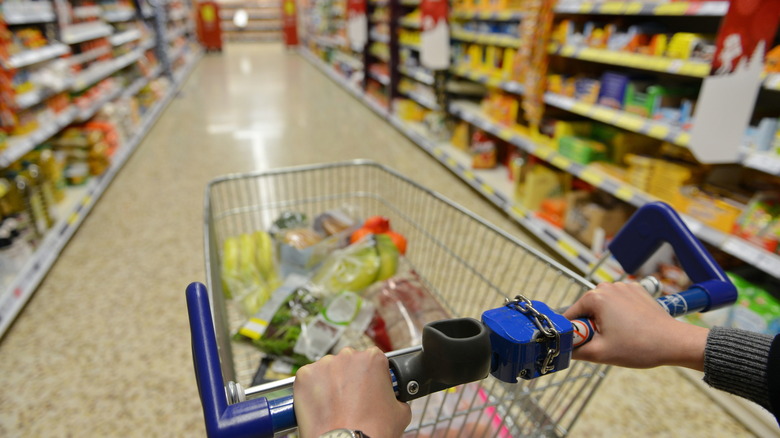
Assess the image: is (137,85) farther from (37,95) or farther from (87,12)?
(37,95)

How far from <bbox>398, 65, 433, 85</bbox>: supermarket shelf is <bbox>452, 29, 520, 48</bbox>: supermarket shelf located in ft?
1.74

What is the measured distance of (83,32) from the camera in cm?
414

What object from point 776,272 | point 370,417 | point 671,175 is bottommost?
point 776,272

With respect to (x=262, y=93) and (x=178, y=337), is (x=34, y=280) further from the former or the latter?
(x=262, y=93)

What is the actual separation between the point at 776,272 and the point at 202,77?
968 centimetres

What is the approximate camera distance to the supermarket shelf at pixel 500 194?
8.20ft

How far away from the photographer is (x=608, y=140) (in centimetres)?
273

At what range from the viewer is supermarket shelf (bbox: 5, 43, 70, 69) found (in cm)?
280

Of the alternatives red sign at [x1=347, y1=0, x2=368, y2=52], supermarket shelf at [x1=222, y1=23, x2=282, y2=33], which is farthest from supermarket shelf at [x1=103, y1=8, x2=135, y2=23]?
supermarket shelf at [x1=222, y1=23, x2=282, y2=33]

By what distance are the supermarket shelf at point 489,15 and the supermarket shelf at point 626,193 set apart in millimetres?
745

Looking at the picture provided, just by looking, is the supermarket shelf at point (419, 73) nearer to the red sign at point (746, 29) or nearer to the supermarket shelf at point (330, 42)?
the red sign at point (746, 29)

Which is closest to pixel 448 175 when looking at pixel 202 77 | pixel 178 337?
pixel 178 337

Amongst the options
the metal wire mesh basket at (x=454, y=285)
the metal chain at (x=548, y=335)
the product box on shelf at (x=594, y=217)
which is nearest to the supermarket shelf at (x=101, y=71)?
the metal wire mesh basket at (x=454, y=285)

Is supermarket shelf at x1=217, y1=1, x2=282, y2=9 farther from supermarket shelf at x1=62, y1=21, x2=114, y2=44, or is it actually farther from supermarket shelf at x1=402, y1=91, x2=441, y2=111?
supermarket shelf at x1=402, y1=91, x2=441, y2=111
